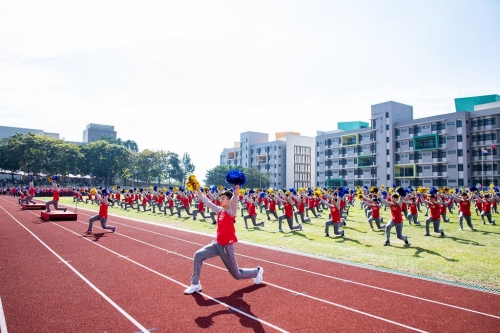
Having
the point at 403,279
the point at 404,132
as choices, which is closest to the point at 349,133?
the point at 404,132

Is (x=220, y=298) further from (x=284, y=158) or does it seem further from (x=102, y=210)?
(x=284, y=158)

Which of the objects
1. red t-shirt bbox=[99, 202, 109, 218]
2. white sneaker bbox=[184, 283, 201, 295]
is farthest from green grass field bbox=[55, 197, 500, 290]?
white sneaker bbox=[184, 283, 201, 295]

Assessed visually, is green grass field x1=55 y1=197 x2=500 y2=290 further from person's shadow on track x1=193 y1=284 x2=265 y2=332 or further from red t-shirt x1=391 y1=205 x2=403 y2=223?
person's shadow on track x1=193 y1=284 x2=265 y2=332

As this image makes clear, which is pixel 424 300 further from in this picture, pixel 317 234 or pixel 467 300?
pixel 317 234

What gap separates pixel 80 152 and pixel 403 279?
86.7 metres

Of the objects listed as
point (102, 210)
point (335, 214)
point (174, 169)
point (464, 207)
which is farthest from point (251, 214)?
point (174, 169)

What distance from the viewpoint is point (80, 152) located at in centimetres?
8112

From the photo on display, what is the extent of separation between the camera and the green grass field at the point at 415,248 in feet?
29.9

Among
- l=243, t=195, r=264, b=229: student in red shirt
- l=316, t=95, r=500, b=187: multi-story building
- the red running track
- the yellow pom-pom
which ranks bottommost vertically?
the red running track

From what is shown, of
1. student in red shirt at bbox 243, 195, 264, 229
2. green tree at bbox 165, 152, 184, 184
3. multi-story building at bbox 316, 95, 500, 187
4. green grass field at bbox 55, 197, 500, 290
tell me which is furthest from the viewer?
green tree at bbox 165, 152, 184, 184

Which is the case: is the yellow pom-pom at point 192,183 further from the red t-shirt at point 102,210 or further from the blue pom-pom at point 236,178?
the red t-shirt at point 102,210

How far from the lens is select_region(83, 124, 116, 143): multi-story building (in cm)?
12912

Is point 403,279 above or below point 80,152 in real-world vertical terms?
below

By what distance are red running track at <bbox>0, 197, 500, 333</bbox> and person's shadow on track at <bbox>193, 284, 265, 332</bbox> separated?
0.06 ft
